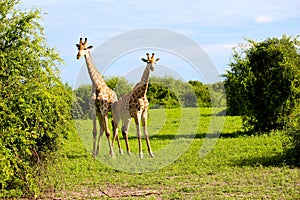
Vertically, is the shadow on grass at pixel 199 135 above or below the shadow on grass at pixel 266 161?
above

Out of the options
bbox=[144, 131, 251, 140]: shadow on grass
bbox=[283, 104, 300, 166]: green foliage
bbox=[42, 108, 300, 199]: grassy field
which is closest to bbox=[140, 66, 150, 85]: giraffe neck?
bbox=[42, 108, 300, 199]: grassy field

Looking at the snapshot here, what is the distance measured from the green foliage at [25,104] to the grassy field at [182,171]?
527 mm

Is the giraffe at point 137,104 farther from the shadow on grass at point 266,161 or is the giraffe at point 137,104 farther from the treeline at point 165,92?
the treeline at point 165,92

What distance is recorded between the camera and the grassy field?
31.8ft

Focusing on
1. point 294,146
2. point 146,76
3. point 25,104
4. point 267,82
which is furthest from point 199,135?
point 25,104

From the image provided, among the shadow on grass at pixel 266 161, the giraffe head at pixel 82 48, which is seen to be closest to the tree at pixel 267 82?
the shadow on grass at pixel 266 161

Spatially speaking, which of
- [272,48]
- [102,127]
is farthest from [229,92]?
[102,127]

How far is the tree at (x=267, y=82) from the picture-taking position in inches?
697

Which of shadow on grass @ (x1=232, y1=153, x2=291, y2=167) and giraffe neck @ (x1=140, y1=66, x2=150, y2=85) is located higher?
giraffe neck @ (x1=140, y1=66, x2=150, y2=85)

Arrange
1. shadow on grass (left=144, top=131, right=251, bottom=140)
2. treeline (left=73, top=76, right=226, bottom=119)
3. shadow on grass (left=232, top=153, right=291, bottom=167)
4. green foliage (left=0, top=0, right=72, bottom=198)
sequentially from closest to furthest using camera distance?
green foliage (left=0, top=0, right=72, bottom=198)
shadow on grass (left=232, top=153, right=291, bottom=167)
treeline (left=73, top=76, right=226, bottom=119)
shadow on grass (left=144, top=131, right=251, bottom=140)

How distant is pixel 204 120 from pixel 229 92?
3.82m

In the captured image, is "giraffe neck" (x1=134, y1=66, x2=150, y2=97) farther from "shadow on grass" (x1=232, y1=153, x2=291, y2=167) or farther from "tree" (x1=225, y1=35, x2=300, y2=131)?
"tree" (x1=225, y1=35, x2=300, y2=131)

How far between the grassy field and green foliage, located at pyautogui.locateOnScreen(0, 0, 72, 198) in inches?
20.8

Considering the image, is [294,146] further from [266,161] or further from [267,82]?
[267,82]
